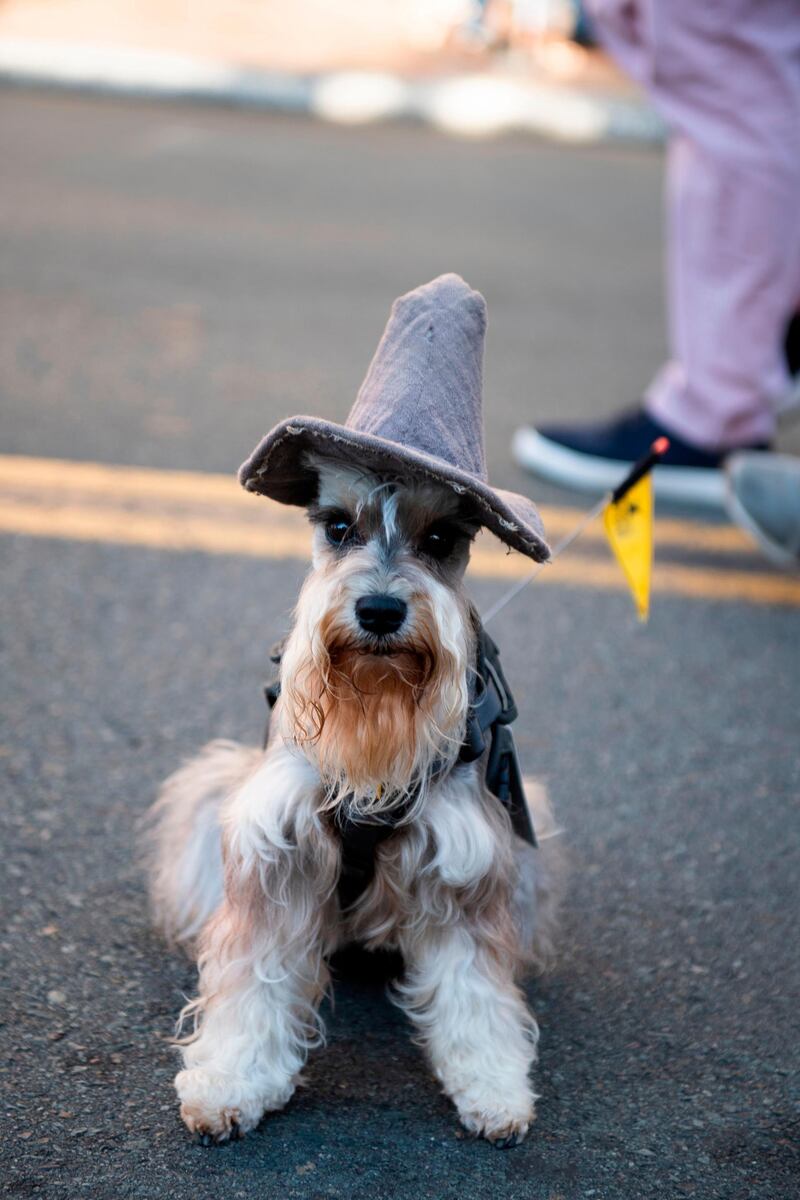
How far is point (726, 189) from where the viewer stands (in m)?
4.70

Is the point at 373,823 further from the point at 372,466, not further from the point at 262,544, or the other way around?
the point at 262,544

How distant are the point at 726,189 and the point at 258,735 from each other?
2477 mm

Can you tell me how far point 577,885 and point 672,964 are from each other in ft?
1.06

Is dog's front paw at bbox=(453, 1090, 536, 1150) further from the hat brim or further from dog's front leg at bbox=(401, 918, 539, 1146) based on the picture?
the hat brim

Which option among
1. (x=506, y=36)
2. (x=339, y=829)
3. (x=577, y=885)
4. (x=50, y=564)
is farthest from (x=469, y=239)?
(x=506, y=36)

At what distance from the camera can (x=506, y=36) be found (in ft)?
55.0

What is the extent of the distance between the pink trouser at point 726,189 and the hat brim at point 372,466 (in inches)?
104

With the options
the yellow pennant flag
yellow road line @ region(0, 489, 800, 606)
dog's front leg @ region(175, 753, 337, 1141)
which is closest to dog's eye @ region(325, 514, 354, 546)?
dog's front leg @ region(175, 753, 337, 1141)

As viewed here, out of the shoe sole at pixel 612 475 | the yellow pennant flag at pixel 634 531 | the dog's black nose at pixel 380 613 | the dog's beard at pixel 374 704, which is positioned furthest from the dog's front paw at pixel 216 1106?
the shoe sole at pixel 612 475

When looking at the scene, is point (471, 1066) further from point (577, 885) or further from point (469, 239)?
point (469, 239)

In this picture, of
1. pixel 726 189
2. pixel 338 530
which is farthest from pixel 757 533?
pixel 338 530

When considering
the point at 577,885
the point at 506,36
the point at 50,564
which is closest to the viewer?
the point at 577,885

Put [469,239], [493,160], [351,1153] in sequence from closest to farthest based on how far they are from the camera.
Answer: [351,1153] → [469,239] → [493,160]

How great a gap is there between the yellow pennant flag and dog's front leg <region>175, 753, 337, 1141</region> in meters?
0.91
